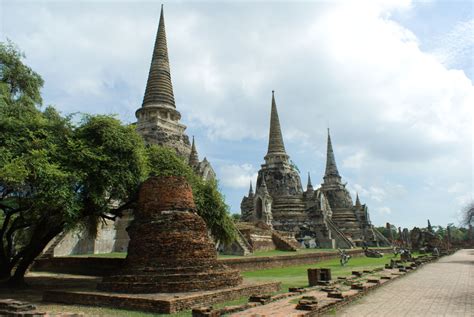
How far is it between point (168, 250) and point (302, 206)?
114 ft

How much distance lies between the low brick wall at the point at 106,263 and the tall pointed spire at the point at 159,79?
1960cm

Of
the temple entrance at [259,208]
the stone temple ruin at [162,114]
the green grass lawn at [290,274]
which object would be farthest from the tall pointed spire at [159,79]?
the green grass lawn at [290,274]

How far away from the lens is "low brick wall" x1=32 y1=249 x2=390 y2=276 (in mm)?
17266

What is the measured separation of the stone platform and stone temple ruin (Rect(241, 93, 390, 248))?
92.8ft

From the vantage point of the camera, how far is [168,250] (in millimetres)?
11625

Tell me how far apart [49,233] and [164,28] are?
31.7 metres

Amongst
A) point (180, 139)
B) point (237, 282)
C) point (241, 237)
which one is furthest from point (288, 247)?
point (237, 282)

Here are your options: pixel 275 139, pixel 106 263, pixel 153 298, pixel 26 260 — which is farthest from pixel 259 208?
pixel 153 298

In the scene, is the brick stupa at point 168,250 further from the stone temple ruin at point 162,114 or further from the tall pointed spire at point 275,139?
the tall pointed spire at point 275,139

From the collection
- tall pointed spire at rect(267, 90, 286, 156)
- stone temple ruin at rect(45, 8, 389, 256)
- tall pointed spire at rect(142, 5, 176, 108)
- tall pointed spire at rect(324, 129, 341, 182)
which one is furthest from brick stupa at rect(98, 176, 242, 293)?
tall pointed spire at rect(324, 129, 341, 182)

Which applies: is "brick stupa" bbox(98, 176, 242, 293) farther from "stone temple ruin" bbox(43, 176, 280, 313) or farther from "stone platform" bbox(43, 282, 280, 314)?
"stone platform" bbox(43, 282, 280, 314)

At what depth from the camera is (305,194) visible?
159ft

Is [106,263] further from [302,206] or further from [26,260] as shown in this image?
[302,206]

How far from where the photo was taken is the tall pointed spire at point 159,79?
3731 cm
